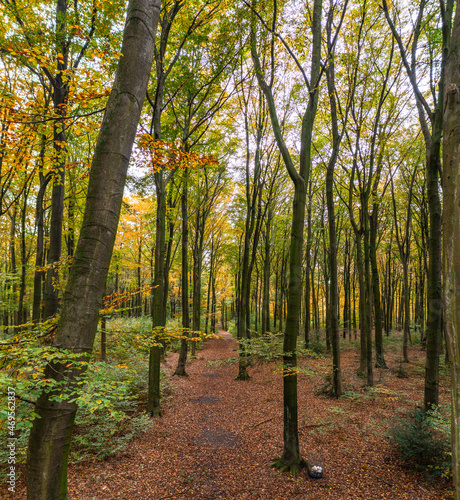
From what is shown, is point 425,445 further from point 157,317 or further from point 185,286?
point 185,286

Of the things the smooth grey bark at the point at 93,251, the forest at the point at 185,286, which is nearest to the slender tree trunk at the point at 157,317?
the forest at the point at 185,286

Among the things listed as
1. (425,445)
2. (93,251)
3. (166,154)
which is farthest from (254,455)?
(166,154)

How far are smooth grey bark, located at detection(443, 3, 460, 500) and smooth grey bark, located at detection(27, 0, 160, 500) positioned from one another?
2.36m

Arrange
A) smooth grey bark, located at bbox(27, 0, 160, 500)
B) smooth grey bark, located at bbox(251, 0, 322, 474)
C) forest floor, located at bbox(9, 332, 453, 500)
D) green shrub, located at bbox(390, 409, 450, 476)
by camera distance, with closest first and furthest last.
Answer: smooth grey bark, located at bbox(27, 0, 160, 500)
forest floor, located at bbox(9, 332, 453, 500)
green shrub, located at bbox(390, 409, 450, 476)
smooth grey bark, located at bbox(251, 0, 322, 474)

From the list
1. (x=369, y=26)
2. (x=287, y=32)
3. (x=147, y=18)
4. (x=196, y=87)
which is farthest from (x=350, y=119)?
(x=147, y=18)

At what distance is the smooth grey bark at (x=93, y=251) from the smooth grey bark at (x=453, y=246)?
2363mm

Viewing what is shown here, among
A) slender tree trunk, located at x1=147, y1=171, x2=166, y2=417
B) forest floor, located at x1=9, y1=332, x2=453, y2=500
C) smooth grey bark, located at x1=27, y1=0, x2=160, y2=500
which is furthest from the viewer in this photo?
slender tree trunk, located at x1=147, y1=171, x2=166, y2=417

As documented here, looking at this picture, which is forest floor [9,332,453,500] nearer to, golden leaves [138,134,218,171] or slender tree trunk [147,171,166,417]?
slender tree trunk [147,171,166,417]

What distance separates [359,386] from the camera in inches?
359

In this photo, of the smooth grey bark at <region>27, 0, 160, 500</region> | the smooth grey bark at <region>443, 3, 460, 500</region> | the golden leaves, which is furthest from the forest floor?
the golden leaves

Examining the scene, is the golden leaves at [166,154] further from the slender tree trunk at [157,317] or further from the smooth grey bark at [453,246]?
the smooth grey bark at [453,246]

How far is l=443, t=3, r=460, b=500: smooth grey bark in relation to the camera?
140 cm

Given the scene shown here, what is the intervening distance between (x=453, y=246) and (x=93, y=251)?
8.15ft

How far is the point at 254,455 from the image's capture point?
5188 millimetres
